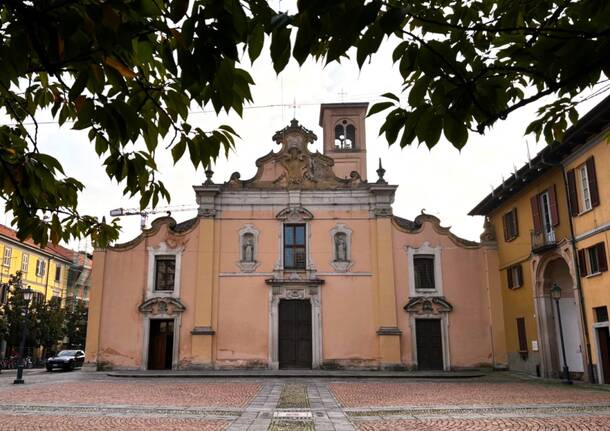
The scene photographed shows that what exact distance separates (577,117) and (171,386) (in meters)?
17.9

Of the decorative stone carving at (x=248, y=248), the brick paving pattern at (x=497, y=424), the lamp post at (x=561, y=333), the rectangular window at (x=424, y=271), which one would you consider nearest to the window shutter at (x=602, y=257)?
the lamp post at (x=561, y=333)

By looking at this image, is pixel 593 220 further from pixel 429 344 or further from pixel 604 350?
pixel 429 344

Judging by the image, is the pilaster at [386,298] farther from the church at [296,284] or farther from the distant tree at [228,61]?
the distant tree at [228,61]

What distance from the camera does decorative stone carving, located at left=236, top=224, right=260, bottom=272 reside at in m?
26.9

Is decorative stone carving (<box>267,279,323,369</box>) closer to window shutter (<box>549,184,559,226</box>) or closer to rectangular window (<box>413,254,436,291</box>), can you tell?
rectangular window (<box>413,254,436,291</box>)

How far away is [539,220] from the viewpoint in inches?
875

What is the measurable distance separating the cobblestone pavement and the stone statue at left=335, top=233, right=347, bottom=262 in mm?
7824

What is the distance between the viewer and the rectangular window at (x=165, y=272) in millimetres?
26891

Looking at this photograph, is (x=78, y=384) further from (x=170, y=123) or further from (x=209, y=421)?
(x=170, y=123)

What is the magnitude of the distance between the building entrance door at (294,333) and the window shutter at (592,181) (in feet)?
43.5

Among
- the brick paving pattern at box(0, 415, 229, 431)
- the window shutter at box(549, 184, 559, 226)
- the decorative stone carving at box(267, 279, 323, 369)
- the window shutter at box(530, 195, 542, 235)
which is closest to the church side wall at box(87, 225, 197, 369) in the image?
the decorative stone carving at box(267, 279, 323, 369)

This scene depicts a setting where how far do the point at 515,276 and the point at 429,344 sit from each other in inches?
198

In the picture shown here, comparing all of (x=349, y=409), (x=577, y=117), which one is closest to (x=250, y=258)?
(x=349, y=409)

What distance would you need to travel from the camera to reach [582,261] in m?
19.5
